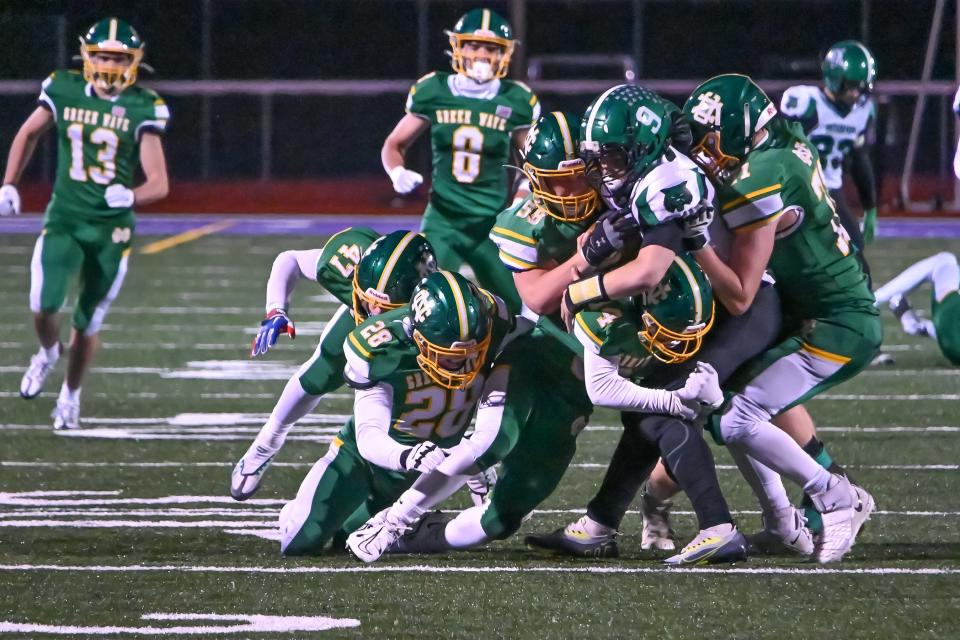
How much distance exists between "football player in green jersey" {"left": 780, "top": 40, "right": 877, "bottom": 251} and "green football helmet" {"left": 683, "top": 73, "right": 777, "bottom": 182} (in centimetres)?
333

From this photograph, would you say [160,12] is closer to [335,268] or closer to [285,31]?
[285,31]

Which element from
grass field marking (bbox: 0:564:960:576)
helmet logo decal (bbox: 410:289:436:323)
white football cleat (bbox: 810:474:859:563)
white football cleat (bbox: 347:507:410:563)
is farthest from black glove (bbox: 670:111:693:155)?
white football cleat (bbox: 347:507:410:563)

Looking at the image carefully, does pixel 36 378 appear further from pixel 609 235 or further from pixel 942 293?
pixel 942 293

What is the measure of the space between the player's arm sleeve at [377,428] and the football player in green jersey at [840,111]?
3.72 m

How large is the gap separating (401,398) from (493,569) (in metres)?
0.51

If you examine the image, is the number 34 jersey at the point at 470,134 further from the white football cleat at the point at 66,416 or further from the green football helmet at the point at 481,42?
the white football cleat at the point at 66,416

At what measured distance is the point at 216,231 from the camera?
1592 centimetres

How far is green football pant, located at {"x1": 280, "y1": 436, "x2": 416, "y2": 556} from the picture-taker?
15.2 feet

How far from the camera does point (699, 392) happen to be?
14.4ft

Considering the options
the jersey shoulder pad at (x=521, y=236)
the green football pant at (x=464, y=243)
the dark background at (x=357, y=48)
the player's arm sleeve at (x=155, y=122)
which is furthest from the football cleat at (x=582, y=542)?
the dark background at (x=357, y=48)

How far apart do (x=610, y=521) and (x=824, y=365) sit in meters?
0.68

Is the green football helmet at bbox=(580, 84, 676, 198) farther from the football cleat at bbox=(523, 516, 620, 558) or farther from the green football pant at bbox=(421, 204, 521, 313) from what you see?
the green football pant at bbox=(421, 204, 521, 313)

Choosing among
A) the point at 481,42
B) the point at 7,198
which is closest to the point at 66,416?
the point at 7,198

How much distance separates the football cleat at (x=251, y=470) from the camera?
5.12 m
